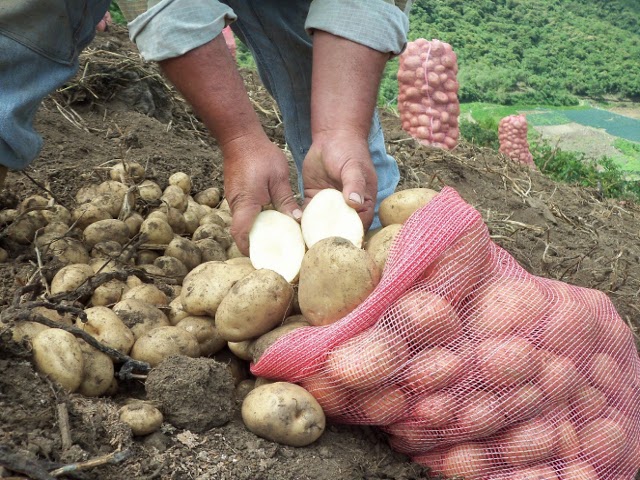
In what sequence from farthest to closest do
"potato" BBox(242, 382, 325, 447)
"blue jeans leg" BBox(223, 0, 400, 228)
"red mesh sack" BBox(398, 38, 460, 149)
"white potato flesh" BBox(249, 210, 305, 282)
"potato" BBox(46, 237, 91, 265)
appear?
1. "red mesh sack" BBox(398, 38, 460, 149)
2. "blue jeans leg" BBox(223, 0, 400, 228)
3. "potato" BBox(46, 237, 91, 265)
4. "white potato flesh" BBox(249, 210, 305, 282)
5. "potato" BBox(242, 382, 325, 447)

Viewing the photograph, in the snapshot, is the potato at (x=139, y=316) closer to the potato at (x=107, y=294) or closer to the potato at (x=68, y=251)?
the potato at (x=107, y=294)

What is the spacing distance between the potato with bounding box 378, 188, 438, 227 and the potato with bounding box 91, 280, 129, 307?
2.71ft

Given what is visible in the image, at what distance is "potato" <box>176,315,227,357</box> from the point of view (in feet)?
6.68

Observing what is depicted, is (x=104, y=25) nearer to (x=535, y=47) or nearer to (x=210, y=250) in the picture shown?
(x=210, y=250)

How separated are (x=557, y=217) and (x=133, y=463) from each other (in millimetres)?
3246

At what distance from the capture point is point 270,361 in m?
1.80

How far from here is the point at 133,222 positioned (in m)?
2.61

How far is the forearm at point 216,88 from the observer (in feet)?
7.19

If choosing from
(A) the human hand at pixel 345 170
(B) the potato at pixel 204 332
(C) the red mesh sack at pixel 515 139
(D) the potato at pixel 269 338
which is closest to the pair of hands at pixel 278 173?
(A) the human hand at pixel 345 170

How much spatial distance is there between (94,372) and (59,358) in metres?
0.12

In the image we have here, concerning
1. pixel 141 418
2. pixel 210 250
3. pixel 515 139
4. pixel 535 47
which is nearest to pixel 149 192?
pixel 210 250

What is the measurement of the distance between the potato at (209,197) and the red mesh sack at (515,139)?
120 inches

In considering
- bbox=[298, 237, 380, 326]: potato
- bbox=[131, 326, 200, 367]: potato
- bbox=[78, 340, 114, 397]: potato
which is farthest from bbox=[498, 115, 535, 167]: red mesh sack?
bbox=[78, 340, 114, 397]: potato

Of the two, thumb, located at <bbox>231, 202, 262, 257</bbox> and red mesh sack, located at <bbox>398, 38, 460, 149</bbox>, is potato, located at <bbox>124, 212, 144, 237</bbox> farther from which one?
red mesh sack, located at <bbox>398, 38, 460, 149</bbox>
